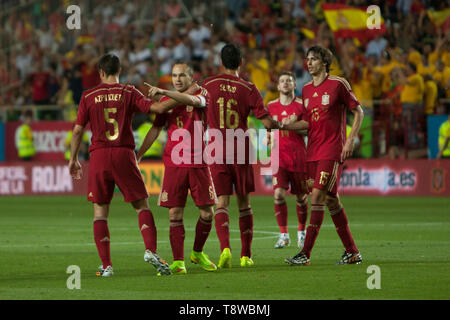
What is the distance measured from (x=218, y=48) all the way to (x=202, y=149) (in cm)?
1655

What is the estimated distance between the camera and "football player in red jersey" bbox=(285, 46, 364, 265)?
10211 mm

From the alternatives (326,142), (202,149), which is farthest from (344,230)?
(202,149)

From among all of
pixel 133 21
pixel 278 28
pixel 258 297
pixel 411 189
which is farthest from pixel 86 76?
pixel 258 297

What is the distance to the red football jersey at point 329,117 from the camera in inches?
404

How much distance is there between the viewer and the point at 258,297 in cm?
781

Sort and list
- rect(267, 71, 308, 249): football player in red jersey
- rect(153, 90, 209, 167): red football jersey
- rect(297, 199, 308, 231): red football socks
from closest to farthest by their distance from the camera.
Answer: rect(153, 90, 209, 167): red football jersey, rect(297, 199, 308, 231): red football socks, rect(267, 71, 308, 249): football player in red jersey

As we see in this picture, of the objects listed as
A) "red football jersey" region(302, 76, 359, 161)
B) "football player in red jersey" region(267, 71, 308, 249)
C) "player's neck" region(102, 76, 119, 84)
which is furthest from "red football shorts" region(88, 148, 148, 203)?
"football player in red jersey" region(267, 71, 308, 249)

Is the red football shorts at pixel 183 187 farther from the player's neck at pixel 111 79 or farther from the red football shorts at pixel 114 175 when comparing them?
the player's neck at pixel 111 79

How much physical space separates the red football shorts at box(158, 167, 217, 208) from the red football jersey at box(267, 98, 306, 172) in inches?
152

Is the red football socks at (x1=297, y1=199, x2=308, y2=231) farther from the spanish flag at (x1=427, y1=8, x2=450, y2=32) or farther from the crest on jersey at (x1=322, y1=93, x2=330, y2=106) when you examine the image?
the spanish flag at (x1=427, y1=8, x2=450, y2=32)

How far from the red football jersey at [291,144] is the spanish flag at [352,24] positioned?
1119 centimetres

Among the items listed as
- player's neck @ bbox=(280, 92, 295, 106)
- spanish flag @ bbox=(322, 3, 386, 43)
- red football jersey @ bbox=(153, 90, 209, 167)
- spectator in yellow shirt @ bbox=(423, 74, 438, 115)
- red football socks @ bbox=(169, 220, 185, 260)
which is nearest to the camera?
red football jersey @ bbox=(153, 90, 209, 167)

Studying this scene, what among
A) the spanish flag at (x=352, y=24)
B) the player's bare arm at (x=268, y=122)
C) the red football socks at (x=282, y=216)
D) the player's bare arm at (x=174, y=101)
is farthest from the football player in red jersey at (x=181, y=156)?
the spanish flag at (x=352, y=24)
